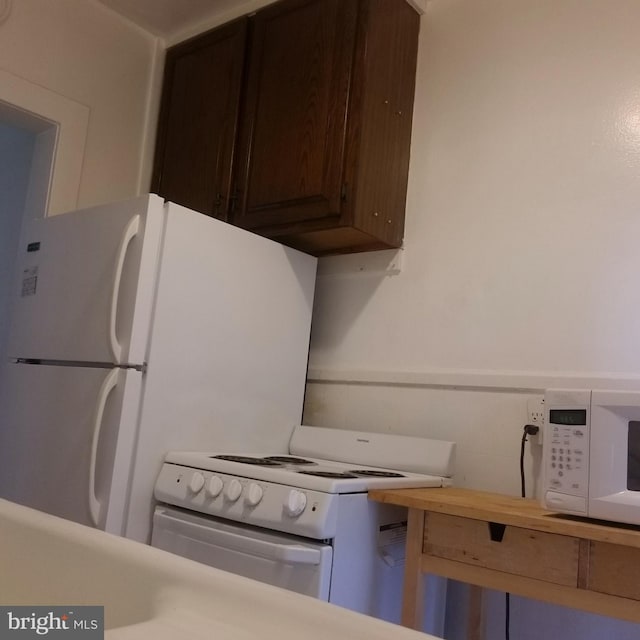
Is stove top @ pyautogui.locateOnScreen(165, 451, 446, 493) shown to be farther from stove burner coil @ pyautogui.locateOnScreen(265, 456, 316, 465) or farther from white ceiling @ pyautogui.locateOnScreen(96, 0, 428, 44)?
white ceiling @ pyautogui.locateOnScreen(96, 0, 428, 44)

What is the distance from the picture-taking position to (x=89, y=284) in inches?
80.3

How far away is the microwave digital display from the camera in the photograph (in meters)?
1.46

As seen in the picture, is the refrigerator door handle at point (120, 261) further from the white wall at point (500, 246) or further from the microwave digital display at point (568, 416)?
the microwave digital display at point (568, 416)

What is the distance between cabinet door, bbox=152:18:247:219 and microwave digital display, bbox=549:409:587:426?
56.4 inches

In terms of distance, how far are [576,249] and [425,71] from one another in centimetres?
92

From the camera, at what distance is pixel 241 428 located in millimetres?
2158

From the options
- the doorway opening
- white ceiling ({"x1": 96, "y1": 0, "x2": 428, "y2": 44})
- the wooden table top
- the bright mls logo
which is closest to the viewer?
the bright mls logo

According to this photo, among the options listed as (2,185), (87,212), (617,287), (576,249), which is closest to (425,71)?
(576,249)

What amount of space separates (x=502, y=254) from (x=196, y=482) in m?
1.18

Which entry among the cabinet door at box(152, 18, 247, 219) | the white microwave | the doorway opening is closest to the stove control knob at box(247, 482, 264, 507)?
the white microwave

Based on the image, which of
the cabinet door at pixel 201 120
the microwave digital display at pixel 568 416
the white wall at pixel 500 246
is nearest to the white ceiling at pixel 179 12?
the cabinet door at pixel 201 120

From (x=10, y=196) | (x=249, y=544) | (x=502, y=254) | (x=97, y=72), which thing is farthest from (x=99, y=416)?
(x=10, y=196)

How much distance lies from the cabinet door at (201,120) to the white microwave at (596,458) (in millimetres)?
1484

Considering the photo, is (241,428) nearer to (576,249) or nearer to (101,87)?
(576,249)
